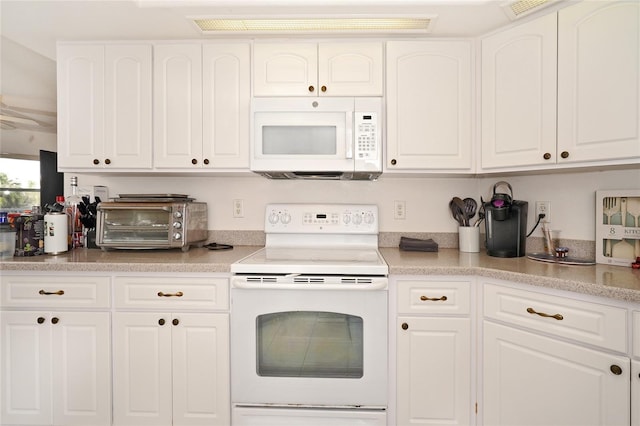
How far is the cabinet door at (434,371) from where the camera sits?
4.99 feet

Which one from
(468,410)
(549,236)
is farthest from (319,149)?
(468,410)

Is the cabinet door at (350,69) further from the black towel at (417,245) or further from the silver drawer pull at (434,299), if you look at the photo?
the silver drawer pull at (434,299)

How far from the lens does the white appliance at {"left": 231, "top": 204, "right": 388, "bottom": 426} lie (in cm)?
152

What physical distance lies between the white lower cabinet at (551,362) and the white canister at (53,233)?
2301 millimetres

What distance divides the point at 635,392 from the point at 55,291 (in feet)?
8.22

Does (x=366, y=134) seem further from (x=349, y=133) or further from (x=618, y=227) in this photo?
(x=618, y=227)

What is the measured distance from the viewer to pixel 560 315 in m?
1.29

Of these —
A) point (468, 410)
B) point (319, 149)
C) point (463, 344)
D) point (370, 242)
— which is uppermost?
point (319, 149)

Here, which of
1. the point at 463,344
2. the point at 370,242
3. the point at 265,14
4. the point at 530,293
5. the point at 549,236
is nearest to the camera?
the point at 530,293

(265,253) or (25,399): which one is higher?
(265,253)

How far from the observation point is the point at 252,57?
1.84m

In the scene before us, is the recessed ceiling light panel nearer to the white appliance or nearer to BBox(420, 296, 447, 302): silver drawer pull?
the white appliance

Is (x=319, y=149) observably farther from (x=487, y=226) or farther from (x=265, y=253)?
(x=487, y=226)

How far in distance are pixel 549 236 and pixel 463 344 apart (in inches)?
32.2
